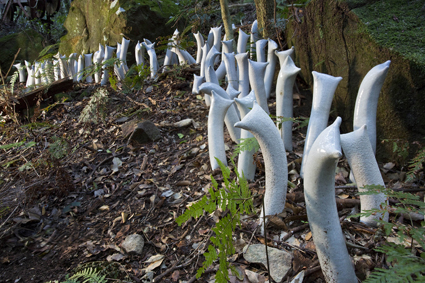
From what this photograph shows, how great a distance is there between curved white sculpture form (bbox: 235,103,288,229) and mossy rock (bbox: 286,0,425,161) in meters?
1.13

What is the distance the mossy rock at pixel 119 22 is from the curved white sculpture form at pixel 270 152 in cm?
654

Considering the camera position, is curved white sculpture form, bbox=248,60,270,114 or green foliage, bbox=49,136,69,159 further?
green foliage, bbox=49,136,69,159

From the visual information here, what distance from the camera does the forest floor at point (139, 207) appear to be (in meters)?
1.92

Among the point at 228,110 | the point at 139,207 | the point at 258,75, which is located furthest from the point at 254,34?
the point at 139,207

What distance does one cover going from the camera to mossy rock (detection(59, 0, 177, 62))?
24.3 feet

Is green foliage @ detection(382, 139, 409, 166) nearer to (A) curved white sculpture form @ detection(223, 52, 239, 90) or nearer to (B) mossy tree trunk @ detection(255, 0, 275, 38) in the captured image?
(A) curved white sculpture form @ detection(223, 52, 239, 90)

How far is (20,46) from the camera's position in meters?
11.7

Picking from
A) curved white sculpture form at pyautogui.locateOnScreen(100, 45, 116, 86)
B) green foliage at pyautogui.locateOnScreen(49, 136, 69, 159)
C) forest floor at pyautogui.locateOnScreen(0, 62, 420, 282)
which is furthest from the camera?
curved white sculpture form at pyautogui.locateOnScreen(100, 45, 116, 86)

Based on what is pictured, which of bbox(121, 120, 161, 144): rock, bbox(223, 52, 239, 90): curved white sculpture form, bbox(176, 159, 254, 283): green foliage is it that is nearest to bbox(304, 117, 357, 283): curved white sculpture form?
bbox(176, 159, 254, 283): green foliage

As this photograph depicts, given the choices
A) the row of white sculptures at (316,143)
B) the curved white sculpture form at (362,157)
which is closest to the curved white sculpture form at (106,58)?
the row of white sculptures at (316,143)

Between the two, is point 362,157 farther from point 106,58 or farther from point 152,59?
point 106,58

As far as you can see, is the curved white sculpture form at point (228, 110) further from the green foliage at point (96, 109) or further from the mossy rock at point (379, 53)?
the green foliage at point (96, 109)

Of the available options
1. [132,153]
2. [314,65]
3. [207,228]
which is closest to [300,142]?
[314,65]

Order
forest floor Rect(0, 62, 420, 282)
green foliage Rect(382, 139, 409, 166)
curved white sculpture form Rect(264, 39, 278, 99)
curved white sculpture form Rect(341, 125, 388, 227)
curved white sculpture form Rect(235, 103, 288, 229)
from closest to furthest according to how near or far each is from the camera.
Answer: curved white sculpture form Rect(341, 125, 388, 227)
curved white sculpture form Rect(235, 103, 288, 229)
forest floor Rect(0, 62, 420, 282)
green foliage Rect(382, 139, 409, 166)
curved white sculpture form Rect(264, 39, 278, 99)
